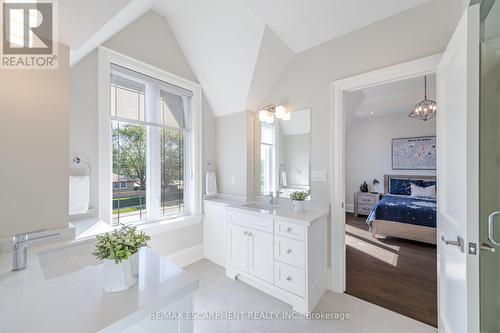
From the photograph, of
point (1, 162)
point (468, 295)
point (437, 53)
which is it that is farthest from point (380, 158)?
point (1, 162)

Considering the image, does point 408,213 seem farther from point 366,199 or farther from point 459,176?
point 459,176

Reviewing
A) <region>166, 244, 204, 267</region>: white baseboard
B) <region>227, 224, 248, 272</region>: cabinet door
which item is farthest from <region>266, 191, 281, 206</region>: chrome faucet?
<region>166, 244, 204, 267</region>: white baseboard

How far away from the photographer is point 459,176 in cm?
120

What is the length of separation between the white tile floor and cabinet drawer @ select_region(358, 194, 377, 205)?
Result: 12.3ft

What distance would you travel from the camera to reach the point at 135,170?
246cm

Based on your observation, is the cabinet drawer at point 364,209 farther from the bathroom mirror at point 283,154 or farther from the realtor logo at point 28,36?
the realtor logo at point 28,36

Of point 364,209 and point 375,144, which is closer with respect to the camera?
point 364,209

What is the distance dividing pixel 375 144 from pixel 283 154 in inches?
167

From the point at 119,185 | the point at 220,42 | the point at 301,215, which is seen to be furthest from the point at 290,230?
the point at 220,42

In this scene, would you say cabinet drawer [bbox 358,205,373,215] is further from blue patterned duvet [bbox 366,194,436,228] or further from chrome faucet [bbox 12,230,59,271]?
chrome faucet [bbox 12,230,59,271]

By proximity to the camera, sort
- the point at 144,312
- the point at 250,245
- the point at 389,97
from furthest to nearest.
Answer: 1. the point at 389,97
2. the point at 250,245
3. the point at 144,312

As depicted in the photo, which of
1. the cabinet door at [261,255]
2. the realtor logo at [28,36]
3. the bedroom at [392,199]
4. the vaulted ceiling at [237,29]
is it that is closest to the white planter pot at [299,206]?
the cabinet door at [261,255]

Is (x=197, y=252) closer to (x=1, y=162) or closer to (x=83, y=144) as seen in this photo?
(x=83, y=144)

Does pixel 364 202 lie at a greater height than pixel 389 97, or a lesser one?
lesser
